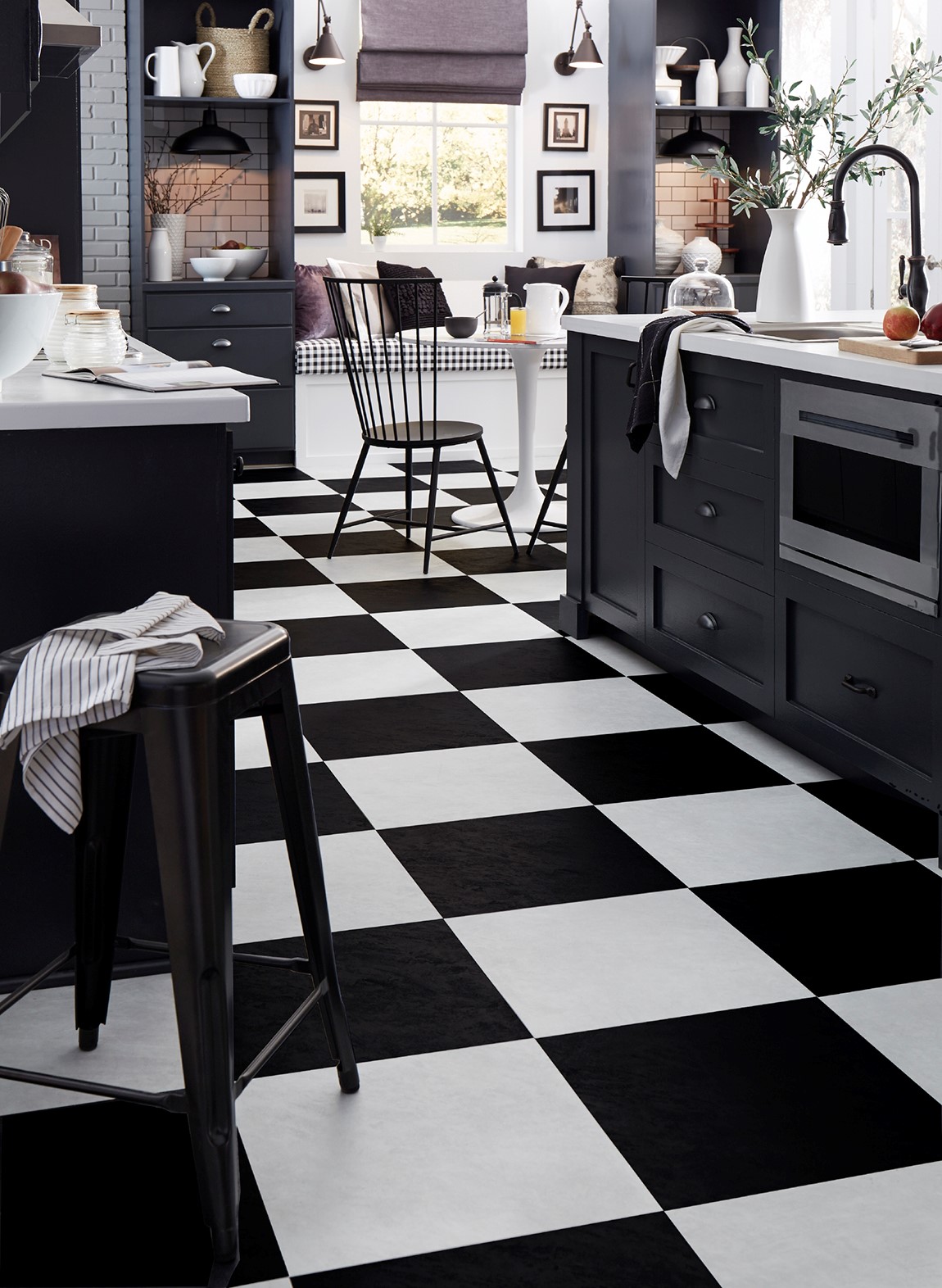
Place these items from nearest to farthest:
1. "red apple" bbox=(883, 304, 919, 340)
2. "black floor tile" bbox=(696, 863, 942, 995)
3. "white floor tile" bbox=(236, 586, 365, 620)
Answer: "black floor tile" bbox=(696, 863, 942, 995) < "red apple" bbox=(883, 304, 919, 340) < "white floor tile" bbox=(236, 586, 365, 620)

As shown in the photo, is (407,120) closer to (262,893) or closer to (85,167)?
(85,167)

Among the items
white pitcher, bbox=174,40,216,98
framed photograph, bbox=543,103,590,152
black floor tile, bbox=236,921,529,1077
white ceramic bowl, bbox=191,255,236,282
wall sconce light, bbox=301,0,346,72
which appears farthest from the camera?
framed photograph, bbox=543,103,590,152

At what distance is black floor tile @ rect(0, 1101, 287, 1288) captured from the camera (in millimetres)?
1594

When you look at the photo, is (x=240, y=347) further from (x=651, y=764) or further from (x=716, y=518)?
(x=651, y=764)

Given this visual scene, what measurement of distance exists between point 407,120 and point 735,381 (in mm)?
5493

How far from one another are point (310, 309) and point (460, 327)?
2.34 meters

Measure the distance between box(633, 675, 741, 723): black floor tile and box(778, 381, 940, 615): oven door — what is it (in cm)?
58

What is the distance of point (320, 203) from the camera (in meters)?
8.02

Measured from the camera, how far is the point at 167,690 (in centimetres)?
155

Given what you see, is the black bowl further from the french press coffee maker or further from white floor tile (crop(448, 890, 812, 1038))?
white floor tile (crop(448, 890, 812, 1038))

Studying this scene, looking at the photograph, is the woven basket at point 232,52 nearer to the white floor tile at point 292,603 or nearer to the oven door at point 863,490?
the white floor tile at point 292,603

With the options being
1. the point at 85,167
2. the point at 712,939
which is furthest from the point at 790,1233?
the point at 85,167

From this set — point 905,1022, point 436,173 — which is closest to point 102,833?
point 905,1022

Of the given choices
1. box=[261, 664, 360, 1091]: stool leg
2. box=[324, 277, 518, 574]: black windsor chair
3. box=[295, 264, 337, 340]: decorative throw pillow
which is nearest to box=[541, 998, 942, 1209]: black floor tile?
box=[261, 664, 360, 1091]: stool leg
